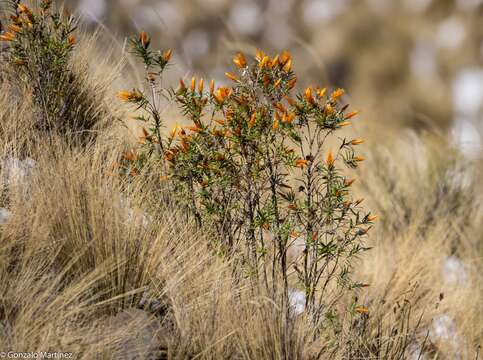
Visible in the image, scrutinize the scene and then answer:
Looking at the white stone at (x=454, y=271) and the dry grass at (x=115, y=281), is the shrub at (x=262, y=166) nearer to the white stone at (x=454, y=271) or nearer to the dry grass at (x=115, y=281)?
the dry grass at (x=115, y=281)

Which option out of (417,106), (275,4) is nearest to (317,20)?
(275,4)

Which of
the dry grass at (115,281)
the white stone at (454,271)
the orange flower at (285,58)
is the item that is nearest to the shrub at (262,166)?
the orange flower at (285,58)

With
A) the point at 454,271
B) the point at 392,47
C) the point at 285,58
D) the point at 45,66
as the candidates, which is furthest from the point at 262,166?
the point at 392,47

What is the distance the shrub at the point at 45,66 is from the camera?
126 inches

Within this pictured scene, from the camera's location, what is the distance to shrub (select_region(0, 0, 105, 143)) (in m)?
3.20

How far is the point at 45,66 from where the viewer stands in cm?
330

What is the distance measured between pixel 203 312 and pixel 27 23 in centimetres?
180

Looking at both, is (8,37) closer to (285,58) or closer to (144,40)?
(144,40)

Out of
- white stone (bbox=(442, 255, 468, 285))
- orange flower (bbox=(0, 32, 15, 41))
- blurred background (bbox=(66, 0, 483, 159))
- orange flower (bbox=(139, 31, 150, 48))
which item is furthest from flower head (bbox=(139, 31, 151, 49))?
blurred background (bbox=(66, 0, 483, 159))

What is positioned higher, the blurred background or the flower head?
the blurred background

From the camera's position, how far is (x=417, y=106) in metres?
19.9

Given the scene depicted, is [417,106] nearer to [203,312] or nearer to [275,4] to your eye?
[275,4]

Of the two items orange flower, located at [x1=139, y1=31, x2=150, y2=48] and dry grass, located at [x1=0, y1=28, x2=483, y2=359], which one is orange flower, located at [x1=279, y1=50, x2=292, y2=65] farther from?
dry grass, located at [x1=0, y1=28, x2=483, y2=359]

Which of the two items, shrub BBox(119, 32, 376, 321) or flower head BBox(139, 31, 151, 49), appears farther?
flower head BBox(139, 31, 151, 49)
